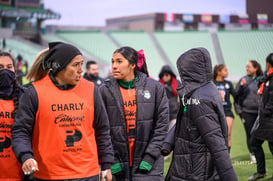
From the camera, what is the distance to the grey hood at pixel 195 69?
3.48 metres

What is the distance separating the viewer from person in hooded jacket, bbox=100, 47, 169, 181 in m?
4.20

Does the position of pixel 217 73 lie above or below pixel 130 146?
above

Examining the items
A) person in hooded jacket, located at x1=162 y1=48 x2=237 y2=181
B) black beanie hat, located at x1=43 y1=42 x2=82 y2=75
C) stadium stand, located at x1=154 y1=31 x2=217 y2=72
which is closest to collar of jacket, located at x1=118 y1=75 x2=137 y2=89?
person in hooded jacket, located at x1=162 y1=48 x2=237 y2=181

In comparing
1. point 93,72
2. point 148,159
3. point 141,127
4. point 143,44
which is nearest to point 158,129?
point 141,127

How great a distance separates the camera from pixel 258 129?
6625mm

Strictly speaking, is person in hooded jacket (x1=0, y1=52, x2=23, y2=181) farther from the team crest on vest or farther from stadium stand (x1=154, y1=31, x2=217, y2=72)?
stadium stand (x1=154, y1=31, x2=217, y2=72)

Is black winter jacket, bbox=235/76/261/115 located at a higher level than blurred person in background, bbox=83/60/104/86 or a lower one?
lower

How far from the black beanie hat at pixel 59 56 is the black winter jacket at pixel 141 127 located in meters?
1.00

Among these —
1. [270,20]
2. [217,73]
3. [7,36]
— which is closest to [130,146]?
[270,20]

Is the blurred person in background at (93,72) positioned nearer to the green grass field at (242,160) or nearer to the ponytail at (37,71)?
the green grass field at (242,160)

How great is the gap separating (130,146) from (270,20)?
3922 mm

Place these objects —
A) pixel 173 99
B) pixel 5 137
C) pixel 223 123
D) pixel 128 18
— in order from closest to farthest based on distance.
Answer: pixel 223 123 → pixel 5 137 → pixel 173 99 → pixel 128 18

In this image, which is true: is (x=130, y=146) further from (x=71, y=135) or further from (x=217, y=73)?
(x=217, y=73)

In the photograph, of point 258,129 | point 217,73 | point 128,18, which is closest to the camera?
point 258,129
